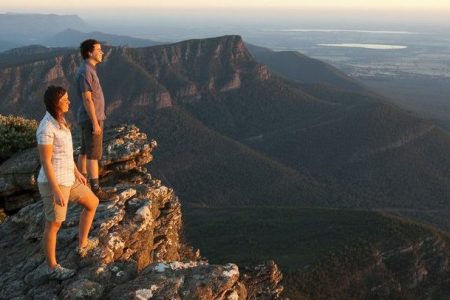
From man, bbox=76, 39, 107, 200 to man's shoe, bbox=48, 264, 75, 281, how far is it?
124 inches

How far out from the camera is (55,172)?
1002cm

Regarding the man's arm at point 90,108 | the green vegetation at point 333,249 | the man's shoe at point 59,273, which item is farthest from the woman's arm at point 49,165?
the green vegetation at point 333,249

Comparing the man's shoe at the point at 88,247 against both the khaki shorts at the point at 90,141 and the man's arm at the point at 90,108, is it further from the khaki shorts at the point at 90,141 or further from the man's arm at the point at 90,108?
the man's arm at the point at 90,108

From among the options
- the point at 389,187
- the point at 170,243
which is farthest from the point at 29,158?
the point at 389,187

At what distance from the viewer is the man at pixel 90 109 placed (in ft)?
40.5

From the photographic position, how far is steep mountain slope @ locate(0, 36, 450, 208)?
354 feet

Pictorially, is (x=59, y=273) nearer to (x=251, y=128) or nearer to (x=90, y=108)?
(x=90, y=108)

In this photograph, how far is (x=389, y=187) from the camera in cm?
11400

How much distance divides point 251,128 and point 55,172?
449 ft

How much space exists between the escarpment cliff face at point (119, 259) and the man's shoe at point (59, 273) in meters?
0.10

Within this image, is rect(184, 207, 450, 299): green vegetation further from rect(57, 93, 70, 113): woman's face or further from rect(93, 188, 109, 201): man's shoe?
rect(57, 93, 70, 113): woman's face

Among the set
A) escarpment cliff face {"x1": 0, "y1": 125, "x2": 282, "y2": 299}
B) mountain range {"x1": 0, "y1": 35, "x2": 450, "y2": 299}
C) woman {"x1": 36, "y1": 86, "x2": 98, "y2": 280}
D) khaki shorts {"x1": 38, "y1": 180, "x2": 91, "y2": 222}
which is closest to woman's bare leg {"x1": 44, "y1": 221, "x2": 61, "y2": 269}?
woman {"x1": 36, "y1": 86, "x2": 98, "y2": 280}

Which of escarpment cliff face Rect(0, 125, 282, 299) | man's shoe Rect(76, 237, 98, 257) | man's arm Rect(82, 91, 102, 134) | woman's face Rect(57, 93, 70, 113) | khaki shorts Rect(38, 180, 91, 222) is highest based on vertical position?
woman's face Rect(57, 93, 70, 113)

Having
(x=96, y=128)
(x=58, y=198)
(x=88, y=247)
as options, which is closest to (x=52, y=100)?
(x=58, y=198)
